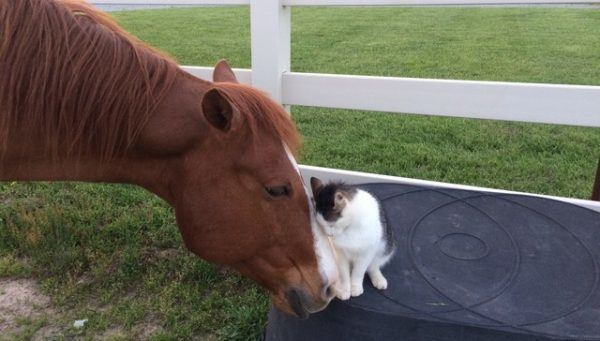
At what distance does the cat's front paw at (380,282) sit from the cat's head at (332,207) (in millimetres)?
247

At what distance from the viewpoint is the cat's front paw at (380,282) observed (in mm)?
1953

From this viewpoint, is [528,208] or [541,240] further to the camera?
[528,208]

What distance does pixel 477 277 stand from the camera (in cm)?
202

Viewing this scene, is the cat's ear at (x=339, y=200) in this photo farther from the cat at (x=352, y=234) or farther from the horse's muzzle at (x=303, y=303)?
the horse's muzzle at (x=303, y=303)

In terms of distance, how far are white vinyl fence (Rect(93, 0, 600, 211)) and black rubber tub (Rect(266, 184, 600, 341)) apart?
43 cm

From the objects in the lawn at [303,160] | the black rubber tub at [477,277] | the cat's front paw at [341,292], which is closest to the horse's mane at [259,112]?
the cat's front paw at [341,292]

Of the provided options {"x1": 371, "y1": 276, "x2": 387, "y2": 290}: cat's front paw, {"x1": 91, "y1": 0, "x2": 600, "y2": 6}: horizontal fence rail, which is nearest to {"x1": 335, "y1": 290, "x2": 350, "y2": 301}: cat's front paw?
{"x1": 371, "y1": 276, "x2": 387, "y2": 290}: cat's front paw

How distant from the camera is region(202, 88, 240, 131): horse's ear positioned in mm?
1637

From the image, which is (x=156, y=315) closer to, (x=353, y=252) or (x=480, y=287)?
(x=353, y=252)

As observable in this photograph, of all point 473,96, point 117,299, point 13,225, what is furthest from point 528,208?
point 13,225

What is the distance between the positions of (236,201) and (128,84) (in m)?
0.54

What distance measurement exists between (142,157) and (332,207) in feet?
2.34

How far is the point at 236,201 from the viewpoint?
1.79 meters

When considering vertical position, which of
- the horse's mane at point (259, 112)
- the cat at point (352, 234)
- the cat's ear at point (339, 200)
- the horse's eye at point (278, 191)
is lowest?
the cat at point (352, 234)
